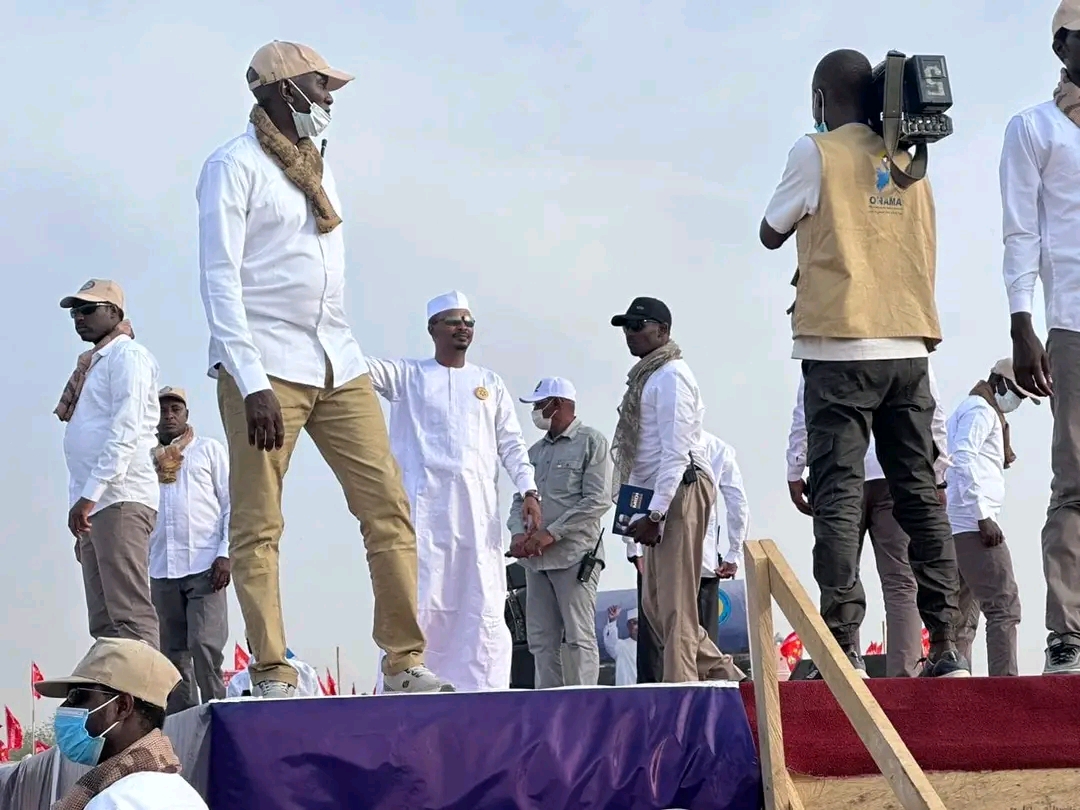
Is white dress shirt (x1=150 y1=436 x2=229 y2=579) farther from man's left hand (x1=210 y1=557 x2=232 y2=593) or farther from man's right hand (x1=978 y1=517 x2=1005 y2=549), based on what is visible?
man's right hand (x1=978 y1=517 x2=1005 y2=549)

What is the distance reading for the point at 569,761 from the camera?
191 inches

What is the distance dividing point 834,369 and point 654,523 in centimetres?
252

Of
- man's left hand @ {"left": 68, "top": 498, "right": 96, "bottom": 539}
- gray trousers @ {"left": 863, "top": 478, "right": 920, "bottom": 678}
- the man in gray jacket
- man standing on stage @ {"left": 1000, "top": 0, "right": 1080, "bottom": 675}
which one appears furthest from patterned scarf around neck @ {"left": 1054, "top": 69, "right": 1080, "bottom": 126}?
man's left hand @ {"left": 68, "top": 498, "right": 96, "bottom": 539}

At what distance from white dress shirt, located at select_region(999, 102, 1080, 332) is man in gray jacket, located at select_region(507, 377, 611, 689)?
375 centimetres

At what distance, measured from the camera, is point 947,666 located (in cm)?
518

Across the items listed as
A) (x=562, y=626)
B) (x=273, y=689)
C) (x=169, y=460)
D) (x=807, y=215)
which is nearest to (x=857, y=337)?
(x=807, y=215)

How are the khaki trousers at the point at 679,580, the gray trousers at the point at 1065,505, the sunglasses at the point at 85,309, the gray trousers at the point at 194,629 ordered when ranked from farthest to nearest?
1. the gray trousers at the point at 194,629
2. the khaki trousers at the point at 679,580
3. the sunglasses at the point at 85,309
4. the gray trousers at the point at 1065,505

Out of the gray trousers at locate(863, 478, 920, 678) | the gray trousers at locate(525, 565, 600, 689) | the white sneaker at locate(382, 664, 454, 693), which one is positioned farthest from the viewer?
the gray trousers at locate(525, 565, 600, 689)

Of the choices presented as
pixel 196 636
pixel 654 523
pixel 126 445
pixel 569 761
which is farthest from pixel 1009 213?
pixel 196 636

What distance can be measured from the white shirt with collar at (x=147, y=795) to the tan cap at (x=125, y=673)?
1.21 feet

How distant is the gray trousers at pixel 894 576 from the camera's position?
7.40 m

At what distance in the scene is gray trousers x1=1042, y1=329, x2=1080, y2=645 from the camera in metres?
4.98

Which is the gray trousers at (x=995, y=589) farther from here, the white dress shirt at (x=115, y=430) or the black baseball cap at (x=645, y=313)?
the white dress shirt at (x=115, y=430)

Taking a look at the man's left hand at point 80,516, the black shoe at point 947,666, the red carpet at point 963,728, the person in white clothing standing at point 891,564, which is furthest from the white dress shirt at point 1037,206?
the man's left hand at point 80,516
